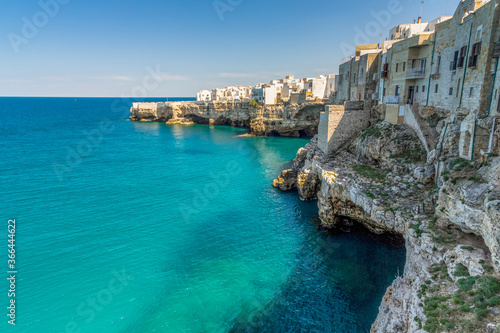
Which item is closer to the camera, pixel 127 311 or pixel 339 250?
pixel 127 311

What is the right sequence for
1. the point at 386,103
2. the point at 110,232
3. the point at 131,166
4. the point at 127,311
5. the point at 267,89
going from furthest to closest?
the point at 267,89
the point at 131,166
the point at 386,103
the point at 110,232
the point at 127,311

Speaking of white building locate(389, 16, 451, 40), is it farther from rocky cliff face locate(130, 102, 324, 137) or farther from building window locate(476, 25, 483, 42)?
rocky cliff face locate(130, 102, 324, 137)

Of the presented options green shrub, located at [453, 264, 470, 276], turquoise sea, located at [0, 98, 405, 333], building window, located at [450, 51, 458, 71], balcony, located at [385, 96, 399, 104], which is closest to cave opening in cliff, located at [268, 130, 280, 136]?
turquoise sea, located at [0, 98, 405, 333]

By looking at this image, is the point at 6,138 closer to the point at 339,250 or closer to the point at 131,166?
the point at 131,166

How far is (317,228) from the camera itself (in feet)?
69.5

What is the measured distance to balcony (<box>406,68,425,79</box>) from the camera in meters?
22.1

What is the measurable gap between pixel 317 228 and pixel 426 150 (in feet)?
29.9

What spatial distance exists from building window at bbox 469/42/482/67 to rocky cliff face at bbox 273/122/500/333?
5.54m

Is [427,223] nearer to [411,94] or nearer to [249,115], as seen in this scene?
[411,94]

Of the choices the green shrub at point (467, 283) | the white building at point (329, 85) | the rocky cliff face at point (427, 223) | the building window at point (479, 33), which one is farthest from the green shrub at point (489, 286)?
the white building at point (329, 85)

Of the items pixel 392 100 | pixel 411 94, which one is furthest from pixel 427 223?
pixel 392 100

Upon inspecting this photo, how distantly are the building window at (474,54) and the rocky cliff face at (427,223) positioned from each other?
5541mm

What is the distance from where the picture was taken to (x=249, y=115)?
7725cm

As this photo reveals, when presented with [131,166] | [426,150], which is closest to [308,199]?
[426,150]
